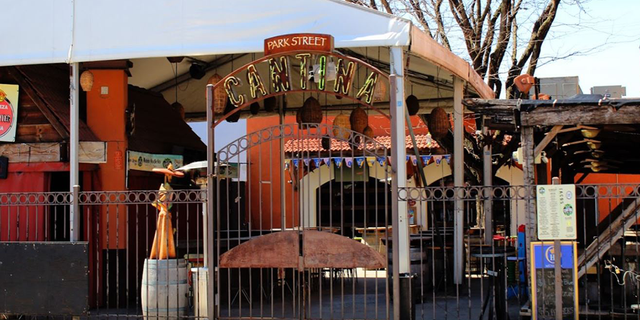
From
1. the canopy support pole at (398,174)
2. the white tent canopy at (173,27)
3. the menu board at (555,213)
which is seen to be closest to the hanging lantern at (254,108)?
the white tent canopy at (173,27)

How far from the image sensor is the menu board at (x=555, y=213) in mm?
7766

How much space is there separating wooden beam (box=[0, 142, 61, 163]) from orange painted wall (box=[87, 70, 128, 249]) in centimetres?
80

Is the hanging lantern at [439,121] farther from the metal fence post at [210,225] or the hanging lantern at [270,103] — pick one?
the metal fence post at [210,225]

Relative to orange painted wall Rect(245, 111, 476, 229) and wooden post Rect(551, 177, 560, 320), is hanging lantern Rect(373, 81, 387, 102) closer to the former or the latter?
wooden post Rect(551, 177, 560, 320)

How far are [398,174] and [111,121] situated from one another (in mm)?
5083

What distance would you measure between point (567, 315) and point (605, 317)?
1.04 m

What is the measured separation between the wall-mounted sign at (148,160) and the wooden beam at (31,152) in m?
1.16

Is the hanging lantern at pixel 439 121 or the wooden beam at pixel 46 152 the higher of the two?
the hanging lantern at pixel 439 121

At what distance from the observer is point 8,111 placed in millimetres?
11008

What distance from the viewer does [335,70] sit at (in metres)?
9.03

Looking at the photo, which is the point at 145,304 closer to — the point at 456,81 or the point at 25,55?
the point at 25,55

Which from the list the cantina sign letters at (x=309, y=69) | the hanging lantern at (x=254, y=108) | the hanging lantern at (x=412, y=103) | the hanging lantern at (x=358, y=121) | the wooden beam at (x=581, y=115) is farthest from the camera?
the hanging lantern at (x=254, y=108)

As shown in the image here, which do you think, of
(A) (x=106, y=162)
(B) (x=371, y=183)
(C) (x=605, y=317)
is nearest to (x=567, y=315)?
(C) (x=605, y=317)

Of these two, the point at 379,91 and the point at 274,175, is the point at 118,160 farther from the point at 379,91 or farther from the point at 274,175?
the point at 274,175
